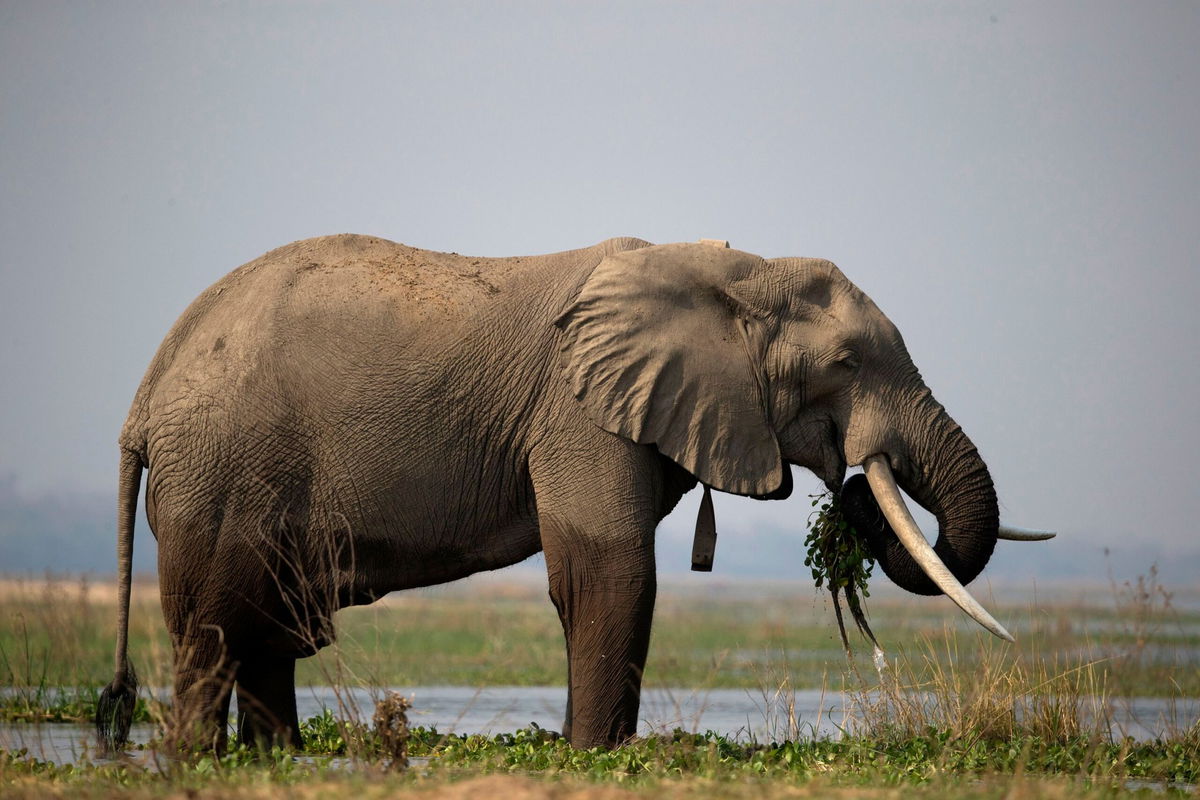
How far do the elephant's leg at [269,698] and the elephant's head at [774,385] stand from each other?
286 cm

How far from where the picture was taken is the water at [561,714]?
1145 centimetres

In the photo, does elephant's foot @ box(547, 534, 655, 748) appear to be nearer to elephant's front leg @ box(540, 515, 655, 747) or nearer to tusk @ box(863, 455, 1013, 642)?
elephant's front leg @ box(540, 515, 655, 747)

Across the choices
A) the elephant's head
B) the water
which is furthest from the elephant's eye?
the water

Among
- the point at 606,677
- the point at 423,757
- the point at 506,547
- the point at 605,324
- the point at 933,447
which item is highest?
the point at 605,324

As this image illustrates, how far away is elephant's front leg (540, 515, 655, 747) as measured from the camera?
9172 millimetres

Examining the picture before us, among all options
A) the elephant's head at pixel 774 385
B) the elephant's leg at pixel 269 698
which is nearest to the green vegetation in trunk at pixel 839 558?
the elephant's head at pixel 774 385

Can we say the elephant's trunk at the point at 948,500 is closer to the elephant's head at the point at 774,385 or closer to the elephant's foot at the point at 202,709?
the elephant's head at the point at 774,385

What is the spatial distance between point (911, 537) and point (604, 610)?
204 centimetres

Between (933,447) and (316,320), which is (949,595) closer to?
(933,447)

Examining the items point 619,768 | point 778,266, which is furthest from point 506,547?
point 778,266

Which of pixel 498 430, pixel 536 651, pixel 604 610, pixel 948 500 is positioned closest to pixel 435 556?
pixel 498 430

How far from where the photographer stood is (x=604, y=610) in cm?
919

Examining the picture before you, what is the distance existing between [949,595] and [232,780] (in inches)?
171

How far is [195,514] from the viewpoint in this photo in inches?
365
